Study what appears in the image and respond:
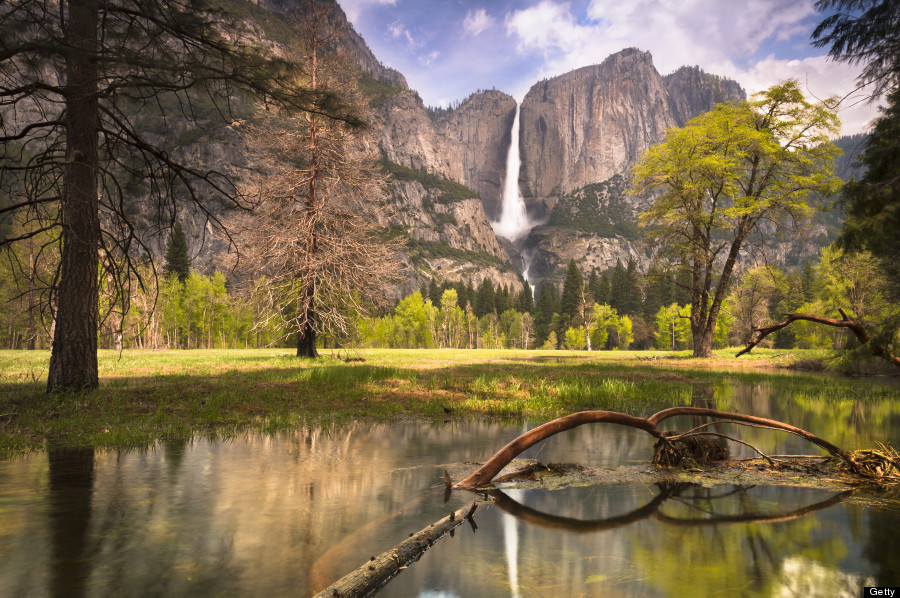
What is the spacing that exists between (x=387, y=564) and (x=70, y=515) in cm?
334

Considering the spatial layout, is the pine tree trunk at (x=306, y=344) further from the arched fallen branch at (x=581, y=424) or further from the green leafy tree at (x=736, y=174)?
the green leafy tree at (x=736, y=174)

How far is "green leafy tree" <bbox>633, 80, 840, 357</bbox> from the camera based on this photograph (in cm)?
2928

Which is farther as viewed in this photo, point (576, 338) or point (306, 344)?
point (576, 338)

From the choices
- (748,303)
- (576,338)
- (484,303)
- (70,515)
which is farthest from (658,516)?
(484,303)

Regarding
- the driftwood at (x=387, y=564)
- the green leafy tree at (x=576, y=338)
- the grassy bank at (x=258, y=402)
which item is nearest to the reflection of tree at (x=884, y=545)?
the driftwood at (x=387, y=564)

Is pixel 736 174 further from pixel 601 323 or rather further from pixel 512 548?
pixel 601 323

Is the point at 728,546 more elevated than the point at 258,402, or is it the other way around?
the point at 258,402

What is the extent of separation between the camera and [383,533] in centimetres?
405

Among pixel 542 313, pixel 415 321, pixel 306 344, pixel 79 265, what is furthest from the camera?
pixel 542 313

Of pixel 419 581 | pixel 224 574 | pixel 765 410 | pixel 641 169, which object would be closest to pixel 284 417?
pixel 224 574

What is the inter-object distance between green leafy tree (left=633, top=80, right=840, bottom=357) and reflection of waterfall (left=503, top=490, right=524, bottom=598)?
30.1 metres

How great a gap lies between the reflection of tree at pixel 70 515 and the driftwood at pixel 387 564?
174 centimetres

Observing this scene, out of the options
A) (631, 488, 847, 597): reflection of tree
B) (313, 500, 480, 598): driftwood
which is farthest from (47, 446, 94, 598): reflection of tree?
(631, 488, 847, 597): reflection of tree

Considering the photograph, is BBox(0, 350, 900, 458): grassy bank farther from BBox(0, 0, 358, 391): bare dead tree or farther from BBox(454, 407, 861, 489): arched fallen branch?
BBox(454, 407, 861, 489): arched fallen branch
